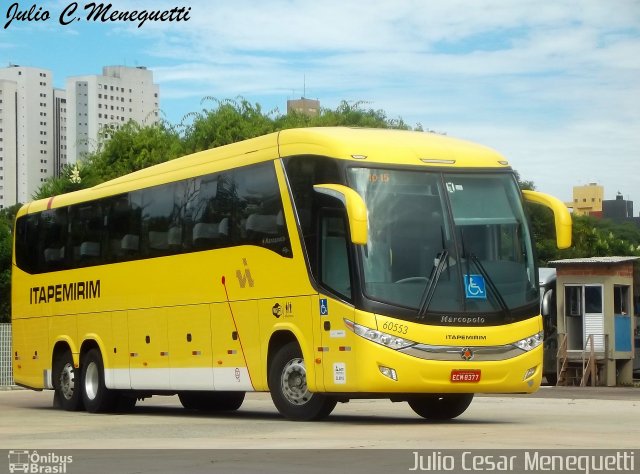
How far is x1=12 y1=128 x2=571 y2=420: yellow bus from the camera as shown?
59.6 feet

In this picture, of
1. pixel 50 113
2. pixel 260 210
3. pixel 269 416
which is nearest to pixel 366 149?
Answer: pixel 260 210

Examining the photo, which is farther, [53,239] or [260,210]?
[53,239]

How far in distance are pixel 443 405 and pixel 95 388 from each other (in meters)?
7.41

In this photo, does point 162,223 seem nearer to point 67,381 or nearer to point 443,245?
point 67,381

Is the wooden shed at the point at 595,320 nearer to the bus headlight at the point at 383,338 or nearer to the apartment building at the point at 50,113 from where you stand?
the bus headlight at the point at 383,338

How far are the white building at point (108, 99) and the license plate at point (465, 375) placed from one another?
460 ft

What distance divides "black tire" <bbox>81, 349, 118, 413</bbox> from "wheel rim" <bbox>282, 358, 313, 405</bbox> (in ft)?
20.4

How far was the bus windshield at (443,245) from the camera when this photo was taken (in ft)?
59.7

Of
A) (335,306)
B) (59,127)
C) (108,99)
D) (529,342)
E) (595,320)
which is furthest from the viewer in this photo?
(59,127)

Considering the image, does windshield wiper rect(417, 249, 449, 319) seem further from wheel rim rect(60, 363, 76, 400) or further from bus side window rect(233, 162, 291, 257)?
wheel rim rect(60, 363, 76, 400)

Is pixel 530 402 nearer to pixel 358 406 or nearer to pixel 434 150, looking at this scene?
pixel 358 406

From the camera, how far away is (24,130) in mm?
168250

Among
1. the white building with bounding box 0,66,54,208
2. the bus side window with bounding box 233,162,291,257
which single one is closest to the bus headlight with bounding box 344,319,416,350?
the bus side window with bounding box 233,162,291,257

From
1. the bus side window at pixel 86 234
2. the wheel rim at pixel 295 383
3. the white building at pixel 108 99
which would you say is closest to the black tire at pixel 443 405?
the wheel rim at pixel 295 383
